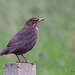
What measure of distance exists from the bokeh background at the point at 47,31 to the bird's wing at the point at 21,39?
3.05m

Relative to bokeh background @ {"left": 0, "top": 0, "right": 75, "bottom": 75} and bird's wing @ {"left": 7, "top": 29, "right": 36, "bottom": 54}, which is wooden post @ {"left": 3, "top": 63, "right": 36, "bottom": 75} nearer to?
bird's wing @ {"left": 7, "top": 29, "right": 36, "bottom": 54}

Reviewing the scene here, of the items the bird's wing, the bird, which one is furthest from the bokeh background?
the bird's wing

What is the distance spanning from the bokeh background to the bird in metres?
2.93

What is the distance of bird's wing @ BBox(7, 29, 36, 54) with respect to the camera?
547 cm

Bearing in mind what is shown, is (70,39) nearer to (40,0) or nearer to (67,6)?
(40,0)

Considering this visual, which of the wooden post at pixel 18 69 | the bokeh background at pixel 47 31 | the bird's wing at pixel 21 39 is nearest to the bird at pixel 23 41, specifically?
the bird's wing at pixel 21 39

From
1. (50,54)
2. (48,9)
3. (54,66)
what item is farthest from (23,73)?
(48,9)

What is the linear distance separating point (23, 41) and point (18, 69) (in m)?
1.39

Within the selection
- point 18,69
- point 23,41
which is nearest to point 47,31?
point 23,41

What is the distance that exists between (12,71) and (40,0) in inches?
591

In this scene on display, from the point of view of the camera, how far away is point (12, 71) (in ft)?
14.4

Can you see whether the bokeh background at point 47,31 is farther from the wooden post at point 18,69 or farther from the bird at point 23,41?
the wooden post at point 18,69

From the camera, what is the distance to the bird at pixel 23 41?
546 centimetres

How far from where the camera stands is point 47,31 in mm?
14539
